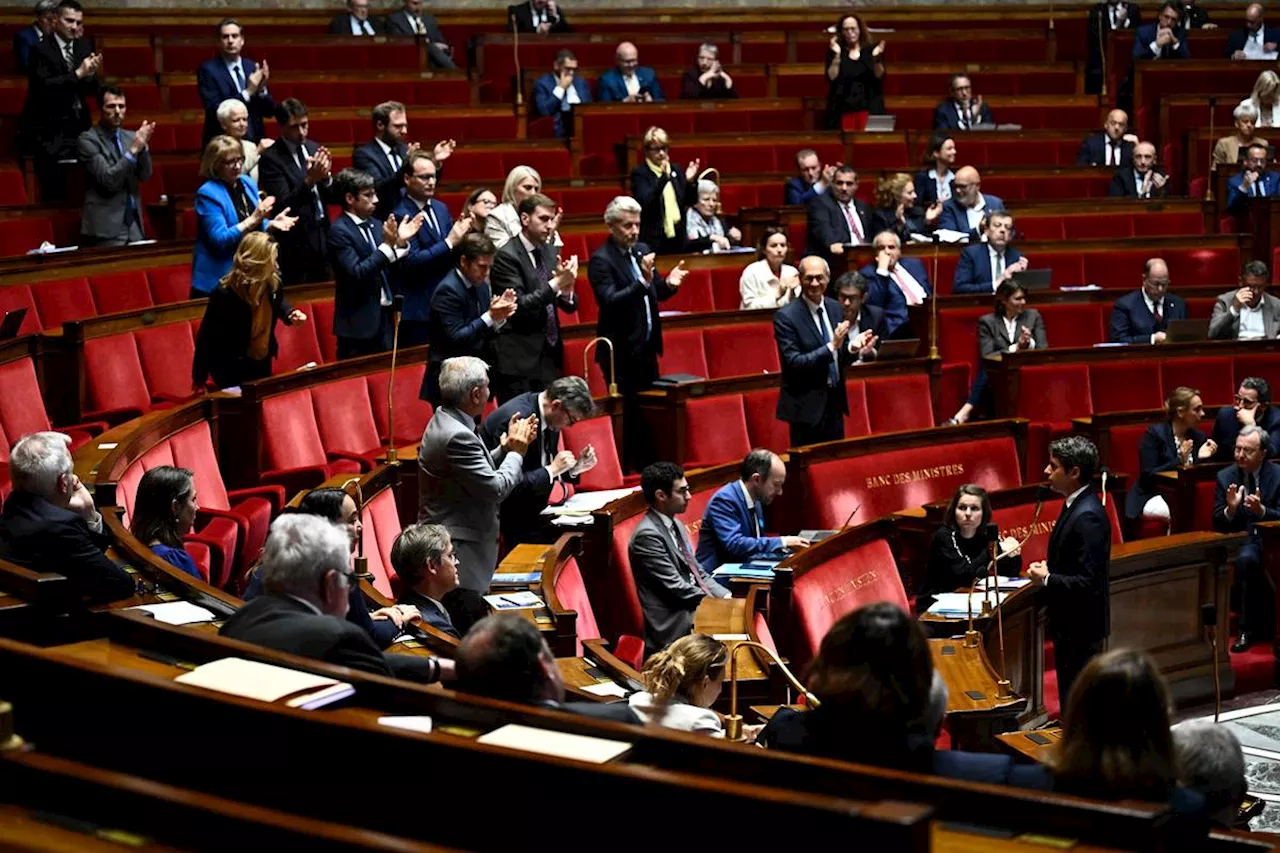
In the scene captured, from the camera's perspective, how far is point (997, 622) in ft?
12.6

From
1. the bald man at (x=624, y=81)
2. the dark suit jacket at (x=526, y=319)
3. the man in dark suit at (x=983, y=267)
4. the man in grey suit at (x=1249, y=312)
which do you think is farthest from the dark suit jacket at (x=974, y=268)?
the dark suit jacket at (x=526, y=319)

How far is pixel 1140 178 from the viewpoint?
22.2 ft

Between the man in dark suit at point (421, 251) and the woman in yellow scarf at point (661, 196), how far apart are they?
1.12 metres

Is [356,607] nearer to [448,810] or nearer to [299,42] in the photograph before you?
[448,810]

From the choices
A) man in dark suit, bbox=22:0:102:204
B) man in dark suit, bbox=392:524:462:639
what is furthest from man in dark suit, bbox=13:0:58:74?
man in dark suit, bbox=392:524:462:639

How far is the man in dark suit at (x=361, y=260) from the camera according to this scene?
4375 millimetres

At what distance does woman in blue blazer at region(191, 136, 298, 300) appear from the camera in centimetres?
436

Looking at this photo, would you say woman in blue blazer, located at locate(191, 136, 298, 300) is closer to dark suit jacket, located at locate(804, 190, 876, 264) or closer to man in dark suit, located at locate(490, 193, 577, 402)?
man in dark suit, located at locate(490, 193, 577, 402)

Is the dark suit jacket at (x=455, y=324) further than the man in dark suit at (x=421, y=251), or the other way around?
the man in dark suit at (x=421, y=251)

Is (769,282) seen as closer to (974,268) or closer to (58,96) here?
(974,268)

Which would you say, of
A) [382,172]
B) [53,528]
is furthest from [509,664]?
[382,172]

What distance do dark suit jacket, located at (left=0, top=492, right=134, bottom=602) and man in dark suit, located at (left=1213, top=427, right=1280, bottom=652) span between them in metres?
3.16

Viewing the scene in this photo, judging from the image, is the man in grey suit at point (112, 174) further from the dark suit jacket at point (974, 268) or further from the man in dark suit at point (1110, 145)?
the man in dark suit at point (1110, 145)

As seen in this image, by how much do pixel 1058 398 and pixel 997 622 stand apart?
168 cm
